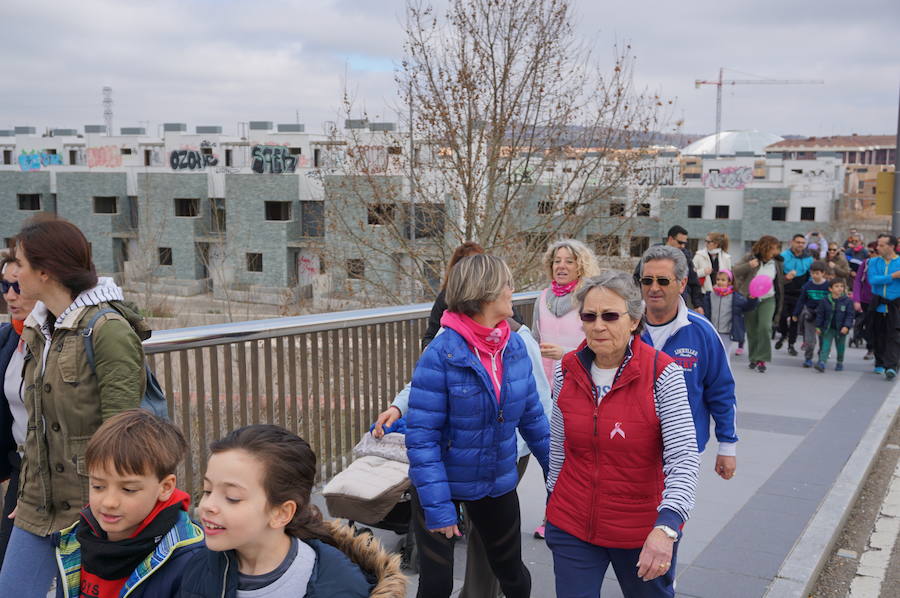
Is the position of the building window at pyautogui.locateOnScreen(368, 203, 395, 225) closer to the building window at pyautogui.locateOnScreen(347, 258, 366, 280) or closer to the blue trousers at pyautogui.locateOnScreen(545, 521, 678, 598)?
the building window at pyautogui.locateOnScreen(347, 258, 366, 280)

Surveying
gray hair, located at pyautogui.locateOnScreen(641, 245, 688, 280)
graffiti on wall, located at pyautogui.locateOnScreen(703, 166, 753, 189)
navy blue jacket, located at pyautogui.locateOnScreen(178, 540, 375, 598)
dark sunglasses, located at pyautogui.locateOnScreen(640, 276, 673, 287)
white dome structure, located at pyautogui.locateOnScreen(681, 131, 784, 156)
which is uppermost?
white dome structure, located at pyautogui.locateOnScreen(681, 131, 784, 156)

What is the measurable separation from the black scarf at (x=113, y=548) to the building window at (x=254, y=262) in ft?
202

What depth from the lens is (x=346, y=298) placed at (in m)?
17.6

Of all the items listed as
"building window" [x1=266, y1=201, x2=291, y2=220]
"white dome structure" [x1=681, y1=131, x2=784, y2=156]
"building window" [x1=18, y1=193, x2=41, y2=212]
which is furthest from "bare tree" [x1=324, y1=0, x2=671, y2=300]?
"white dome structure" [x1=681, y1=131, x2=784, y2=156]

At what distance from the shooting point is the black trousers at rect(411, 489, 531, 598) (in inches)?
141

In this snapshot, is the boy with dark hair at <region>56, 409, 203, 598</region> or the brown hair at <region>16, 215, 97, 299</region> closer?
the boy with dark hair at <region>56, 409, 203, 598</region>

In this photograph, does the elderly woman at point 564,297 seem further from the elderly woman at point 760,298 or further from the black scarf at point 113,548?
the elderly woman at point 760,298

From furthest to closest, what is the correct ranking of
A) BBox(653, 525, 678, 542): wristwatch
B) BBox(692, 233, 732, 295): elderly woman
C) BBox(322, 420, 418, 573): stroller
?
BBox(692, 233, 732, 295): elderly woman → BBox(322, 420, 418, 573): stroller → BBox(653, 525, 678, 542): wristwatch

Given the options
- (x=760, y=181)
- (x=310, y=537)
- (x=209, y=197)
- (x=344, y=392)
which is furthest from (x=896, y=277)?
(x=760, y=181)

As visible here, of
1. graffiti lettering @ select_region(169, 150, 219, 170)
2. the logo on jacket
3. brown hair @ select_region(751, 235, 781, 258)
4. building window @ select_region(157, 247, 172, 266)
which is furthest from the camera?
graffiti lettering @ select_region(169, 150, 219, 170)

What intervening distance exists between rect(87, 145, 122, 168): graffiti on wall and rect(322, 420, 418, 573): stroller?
75082 mm

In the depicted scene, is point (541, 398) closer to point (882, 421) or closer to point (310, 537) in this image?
point (310, 537)

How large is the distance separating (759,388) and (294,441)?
992cm

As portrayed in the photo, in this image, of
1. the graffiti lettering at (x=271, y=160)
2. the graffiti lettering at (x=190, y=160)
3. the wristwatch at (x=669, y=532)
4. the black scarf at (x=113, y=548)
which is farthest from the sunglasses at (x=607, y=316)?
the graffiti lettering at (x=190, y=160)
